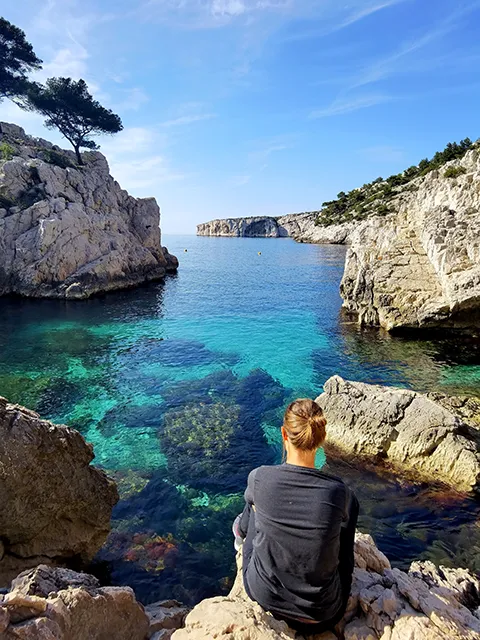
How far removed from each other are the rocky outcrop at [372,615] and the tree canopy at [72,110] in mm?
76685

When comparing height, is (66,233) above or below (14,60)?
below

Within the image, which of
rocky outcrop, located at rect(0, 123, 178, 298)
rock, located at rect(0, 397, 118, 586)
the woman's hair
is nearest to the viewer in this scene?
the woman's hair

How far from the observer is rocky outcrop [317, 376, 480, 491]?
10.7 meters

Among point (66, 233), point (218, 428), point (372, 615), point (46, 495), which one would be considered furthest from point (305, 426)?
point (66, 233)

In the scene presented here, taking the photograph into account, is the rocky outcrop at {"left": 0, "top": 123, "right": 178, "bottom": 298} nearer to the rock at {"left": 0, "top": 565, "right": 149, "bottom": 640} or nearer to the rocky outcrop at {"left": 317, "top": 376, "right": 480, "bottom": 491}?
the rocky outcrop at {"left": 317, "top": 376, "right": 480, "bottom": 491}

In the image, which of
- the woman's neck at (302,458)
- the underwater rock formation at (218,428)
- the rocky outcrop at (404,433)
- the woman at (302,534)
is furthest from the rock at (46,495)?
the rocky outcrop at (404,433)

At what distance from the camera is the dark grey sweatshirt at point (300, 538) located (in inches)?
146

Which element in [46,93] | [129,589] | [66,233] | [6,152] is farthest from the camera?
[46,93]

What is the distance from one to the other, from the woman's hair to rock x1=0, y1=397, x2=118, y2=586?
528 centimetres

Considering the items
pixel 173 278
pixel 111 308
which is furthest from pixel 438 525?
pixel 173 278

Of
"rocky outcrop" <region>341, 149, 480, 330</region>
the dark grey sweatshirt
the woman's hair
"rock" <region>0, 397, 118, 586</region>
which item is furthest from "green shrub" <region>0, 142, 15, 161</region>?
the dark grey sweatshirt

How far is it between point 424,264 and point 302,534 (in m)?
28.1

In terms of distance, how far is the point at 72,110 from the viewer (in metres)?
69.4

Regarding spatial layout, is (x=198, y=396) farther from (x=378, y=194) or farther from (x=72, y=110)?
(x=378, y=194)
